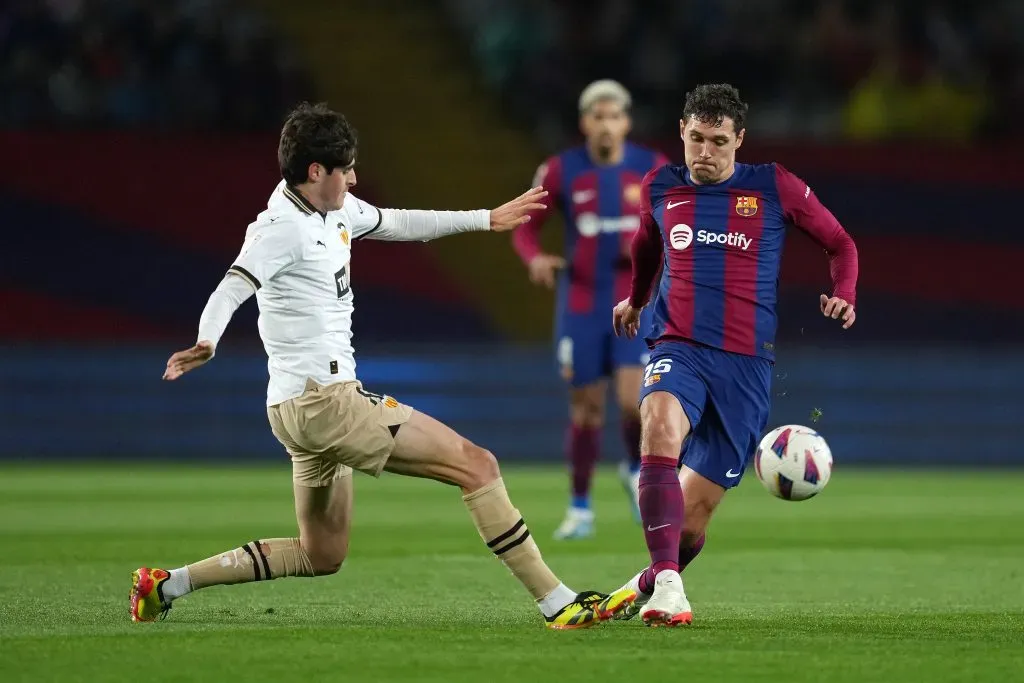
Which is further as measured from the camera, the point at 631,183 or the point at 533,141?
the point at 533,141

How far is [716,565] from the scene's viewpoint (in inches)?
360

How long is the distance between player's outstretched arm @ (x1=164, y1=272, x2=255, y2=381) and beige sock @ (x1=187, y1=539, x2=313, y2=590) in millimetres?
1058

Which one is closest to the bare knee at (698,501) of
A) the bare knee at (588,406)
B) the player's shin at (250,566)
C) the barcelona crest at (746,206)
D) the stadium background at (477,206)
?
the barcelona crest at (746,206)

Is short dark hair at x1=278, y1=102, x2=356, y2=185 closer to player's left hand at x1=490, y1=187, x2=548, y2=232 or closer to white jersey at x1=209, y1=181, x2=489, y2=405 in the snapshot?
white jersey at x1=209, y1=181, x2=489, y2=405

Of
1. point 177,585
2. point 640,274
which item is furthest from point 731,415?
point 177,585

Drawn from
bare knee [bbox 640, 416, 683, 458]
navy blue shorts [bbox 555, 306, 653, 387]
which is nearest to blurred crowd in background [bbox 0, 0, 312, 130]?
navy blue shorts [bbox 555, 306, 653, 387]

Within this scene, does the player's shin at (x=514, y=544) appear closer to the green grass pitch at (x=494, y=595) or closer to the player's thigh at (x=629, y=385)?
the green grass pitch at (x=494, y=595)

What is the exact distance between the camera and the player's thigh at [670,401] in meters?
6.56

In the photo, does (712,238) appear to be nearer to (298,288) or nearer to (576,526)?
(298,288)

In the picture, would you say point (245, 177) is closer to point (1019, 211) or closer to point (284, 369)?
point (1019, 211)

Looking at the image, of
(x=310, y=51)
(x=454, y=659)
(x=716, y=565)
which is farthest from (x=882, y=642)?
(x=310, y=51)

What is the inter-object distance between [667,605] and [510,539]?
0.62 meters

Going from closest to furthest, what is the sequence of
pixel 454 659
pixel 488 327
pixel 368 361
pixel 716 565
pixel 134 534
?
1. pixel 454 659
2. pixel 716 565
3. pixel 134 534
4. pixel 368 361
5. pixel 488 327

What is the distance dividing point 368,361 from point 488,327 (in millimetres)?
1759
